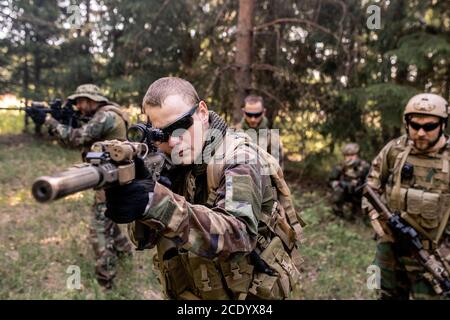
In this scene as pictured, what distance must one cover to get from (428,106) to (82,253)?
512 cm

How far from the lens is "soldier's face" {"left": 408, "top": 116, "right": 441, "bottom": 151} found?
167 inches

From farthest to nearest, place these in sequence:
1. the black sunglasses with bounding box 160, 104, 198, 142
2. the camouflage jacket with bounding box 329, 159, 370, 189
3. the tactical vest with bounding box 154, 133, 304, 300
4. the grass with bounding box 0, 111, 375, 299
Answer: the camouflage jacket with bounding box 329, 159, 370, 189 < the grass with bounding box 0, 111, 375, 299 < the tactical vest with bounding box 154, 133, 304, 300 < the black sunglasses with bounding box 160, 104, 198, 142

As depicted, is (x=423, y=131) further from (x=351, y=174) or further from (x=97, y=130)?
(x=351, y=174)

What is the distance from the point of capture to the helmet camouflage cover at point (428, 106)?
4223 mm

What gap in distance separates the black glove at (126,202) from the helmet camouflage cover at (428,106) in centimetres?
347

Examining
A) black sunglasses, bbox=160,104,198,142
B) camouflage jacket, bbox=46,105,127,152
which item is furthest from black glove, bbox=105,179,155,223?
camouflage jacket, bbox=46,105,127,152

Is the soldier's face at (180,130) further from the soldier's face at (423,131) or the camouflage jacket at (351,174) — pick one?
the camouflage jacket at (351,174)

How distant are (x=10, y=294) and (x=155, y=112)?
165 inches

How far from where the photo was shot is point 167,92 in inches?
86.0

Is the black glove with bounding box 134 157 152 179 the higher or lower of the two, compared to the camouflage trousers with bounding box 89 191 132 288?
higher

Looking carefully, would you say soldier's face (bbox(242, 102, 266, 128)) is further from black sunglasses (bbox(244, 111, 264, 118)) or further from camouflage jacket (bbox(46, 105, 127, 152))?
camouflage jacket (bbox(46, 105, 127, 152))

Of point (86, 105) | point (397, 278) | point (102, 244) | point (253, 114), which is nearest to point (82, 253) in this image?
A: point (102, 244)

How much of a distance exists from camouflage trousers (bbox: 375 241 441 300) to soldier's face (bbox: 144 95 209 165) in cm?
318

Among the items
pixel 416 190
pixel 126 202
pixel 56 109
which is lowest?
pixel 416 190
